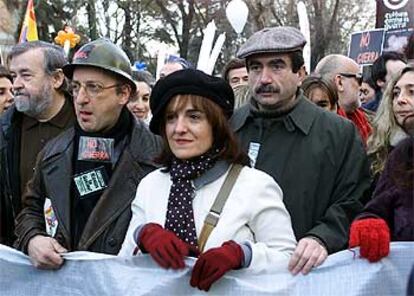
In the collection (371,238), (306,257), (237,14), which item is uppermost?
(237,14)

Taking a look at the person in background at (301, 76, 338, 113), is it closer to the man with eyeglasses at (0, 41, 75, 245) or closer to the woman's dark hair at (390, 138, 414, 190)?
the man with eyeglasses at (0, 41, 75, 245)

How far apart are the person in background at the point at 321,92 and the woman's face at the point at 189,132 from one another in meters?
2.18

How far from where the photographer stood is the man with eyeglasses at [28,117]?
14.2 feet

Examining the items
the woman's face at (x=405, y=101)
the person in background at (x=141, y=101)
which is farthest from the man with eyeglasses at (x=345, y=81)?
the woman's face at (x=405, y=101)

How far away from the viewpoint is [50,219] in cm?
350

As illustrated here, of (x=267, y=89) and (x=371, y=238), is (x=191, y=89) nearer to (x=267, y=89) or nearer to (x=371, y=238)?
(x=267, y=89)

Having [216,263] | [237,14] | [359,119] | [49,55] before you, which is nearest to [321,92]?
[359,119]

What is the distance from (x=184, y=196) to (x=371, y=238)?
74 cm

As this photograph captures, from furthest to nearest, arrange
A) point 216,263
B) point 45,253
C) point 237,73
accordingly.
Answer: point 237,73, point 45,253, point 216,263

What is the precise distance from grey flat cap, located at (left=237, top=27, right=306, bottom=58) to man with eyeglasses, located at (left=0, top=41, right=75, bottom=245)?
4.96 feet

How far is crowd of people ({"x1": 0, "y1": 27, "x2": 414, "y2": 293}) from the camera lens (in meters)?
2.83

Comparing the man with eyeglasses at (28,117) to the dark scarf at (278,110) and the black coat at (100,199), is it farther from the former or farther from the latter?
the dark scarf at (278,110)

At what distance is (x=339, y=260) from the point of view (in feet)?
9.28

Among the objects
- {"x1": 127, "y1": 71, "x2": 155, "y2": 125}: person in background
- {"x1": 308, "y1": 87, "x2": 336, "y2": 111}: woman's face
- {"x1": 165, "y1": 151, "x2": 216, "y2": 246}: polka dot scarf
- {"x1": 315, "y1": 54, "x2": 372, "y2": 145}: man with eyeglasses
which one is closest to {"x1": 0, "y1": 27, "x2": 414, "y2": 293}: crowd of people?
{"x1": 165, "y1": 151, "x2": 216, "y2": 246}: polka dot scarf
